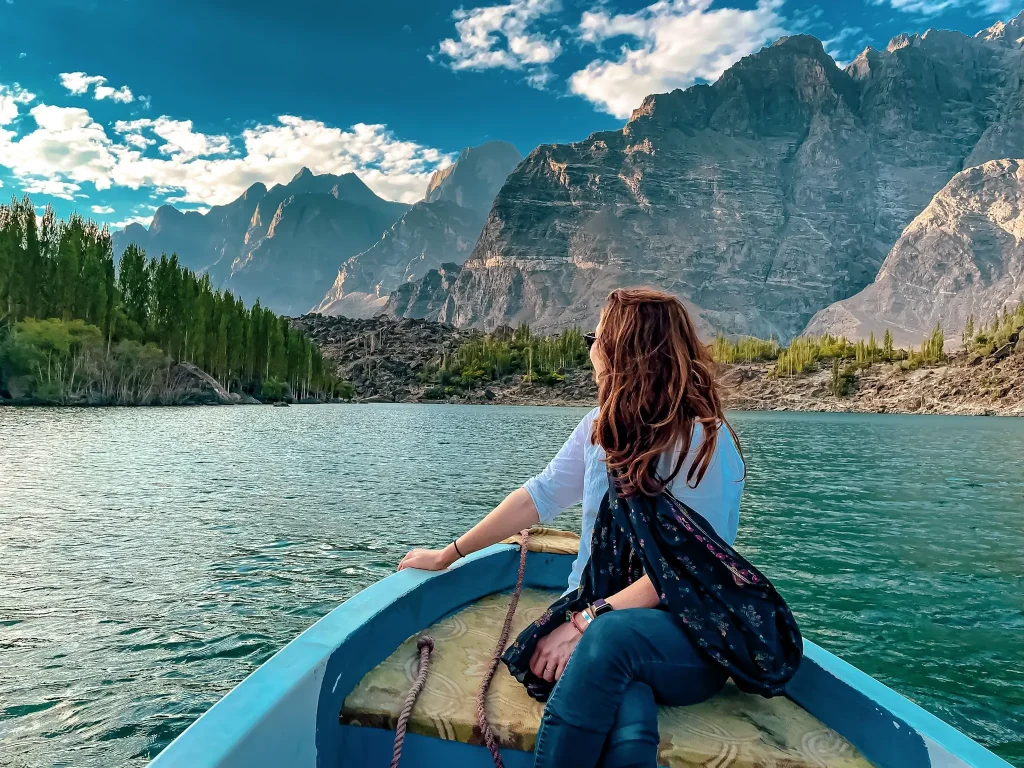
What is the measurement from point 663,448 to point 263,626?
600 centimetres

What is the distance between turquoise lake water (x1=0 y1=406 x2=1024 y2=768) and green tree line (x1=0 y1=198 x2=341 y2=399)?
34.7 meters

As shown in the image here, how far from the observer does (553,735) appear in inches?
81.0

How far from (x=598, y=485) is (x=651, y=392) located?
443 mm

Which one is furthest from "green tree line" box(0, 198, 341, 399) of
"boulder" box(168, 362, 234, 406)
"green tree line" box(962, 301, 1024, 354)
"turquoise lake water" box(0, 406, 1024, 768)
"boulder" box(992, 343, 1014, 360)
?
"green tree line" box(962, 301, 1024, 354)

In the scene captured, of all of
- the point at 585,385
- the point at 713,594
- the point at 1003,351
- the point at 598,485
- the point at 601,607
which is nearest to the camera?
the point at 713,594

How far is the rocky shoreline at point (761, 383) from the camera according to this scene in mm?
92688

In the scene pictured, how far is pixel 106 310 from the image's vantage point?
59.6m

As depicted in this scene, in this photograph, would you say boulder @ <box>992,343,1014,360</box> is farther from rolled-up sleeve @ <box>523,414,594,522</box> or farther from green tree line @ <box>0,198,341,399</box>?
rolled-up sleeve @ <box>523,414,594,522</box>

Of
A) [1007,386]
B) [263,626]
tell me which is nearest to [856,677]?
[263,626]

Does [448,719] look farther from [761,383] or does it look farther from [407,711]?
[761,383]

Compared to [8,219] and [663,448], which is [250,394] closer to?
[8,219]

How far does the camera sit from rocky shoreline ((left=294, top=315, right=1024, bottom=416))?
9269 centimetres

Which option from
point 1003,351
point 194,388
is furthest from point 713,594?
point 1003,351

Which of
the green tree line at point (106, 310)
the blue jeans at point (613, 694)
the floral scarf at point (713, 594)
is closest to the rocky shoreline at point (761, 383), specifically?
the green tree line at point (106, 310)
